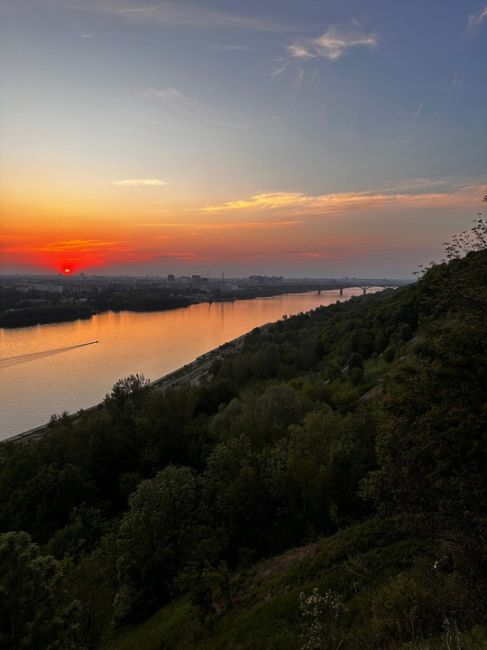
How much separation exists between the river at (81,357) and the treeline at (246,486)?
8.04 metres

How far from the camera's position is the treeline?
13.6 feet

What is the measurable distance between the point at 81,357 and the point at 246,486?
28473 mm

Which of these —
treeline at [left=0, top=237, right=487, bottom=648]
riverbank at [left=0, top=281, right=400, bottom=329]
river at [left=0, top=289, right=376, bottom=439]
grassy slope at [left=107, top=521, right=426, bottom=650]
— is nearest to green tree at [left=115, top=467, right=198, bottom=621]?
treeline at [left=0, top=237, right=487, bottom=648]

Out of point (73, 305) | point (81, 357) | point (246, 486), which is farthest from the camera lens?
point (73, 305)

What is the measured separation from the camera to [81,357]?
1344 inches

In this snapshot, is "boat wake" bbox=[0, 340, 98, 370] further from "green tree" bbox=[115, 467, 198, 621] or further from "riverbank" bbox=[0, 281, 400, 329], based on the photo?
"green tree" bbox=[115, 467, 198, 621]

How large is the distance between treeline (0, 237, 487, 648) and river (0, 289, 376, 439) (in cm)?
804

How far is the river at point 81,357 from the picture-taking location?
78.1ft

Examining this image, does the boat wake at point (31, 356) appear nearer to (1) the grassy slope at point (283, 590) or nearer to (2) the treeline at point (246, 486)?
(2) the treeline at point (246, 486)

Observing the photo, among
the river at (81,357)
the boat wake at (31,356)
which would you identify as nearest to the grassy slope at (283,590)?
the river at (81,357)

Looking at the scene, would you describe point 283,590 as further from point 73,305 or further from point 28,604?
point 73,305

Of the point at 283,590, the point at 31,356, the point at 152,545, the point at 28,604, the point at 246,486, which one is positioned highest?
the point at 28,604

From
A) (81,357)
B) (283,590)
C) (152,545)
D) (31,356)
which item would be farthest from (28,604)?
(31,356)

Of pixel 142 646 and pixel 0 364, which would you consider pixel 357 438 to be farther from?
pixel 0 364
